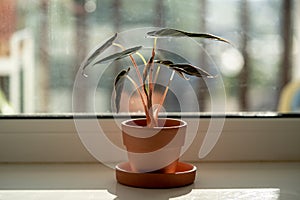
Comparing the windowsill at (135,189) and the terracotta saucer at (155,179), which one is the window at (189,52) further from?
the terracotta saucer at (155,179)

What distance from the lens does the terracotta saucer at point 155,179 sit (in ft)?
3.34

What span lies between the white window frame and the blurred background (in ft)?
0.16

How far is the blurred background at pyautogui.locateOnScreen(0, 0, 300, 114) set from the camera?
49.9 inches

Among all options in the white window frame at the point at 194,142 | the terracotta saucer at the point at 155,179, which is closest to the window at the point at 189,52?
the white window frame at the point at 194,142

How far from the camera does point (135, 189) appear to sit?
1024 millimetres

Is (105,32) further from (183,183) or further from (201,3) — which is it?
(183,183)

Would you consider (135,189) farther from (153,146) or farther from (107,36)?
(107,36)

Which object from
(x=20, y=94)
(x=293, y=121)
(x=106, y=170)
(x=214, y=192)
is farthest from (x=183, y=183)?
(x=20, y=94)

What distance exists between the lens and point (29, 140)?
4.07ft

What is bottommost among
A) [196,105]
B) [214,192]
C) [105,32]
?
[214,192]

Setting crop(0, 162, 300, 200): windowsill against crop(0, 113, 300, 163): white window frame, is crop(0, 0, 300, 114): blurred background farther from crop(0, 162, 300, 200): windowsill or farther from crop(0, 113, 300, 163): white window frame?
crop(0, 162, 300, 200): windowsill

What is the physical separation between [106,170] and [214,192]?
261mm

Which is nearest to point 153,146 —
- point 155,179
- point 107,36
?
point 155,179

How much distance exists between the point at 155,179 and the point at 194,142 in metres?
0.24
